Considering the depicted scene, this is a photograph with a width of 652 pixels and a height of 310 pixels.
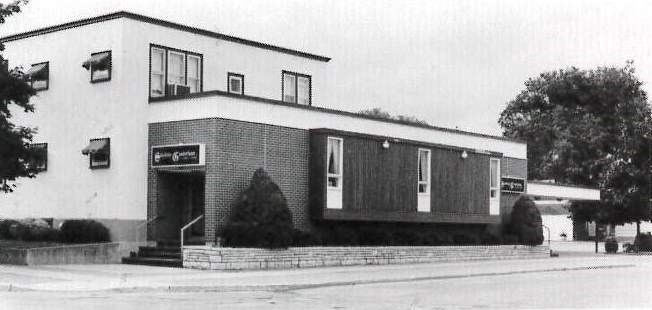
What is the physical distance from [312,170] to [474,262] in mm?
7222

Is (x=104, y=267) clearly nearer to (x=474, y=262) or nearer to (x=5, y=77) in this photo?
(x=5, y=77)

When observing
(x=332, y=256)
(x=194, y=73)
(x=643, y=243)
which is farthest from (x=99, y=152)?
(x=643, y=243)

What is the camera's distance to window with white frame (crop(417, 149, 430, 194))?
35375mm

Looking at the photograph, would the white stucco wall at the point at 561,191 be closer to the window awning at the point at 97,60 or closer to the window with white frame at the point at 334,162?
the window with white frame at the point at 334,162

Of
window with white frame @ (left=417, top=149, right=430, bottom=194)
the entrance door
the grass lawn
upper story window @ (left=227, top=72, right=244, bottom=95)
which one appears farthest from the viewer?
window with white frame @ (left=417, top=149, right=430, bottom=194)

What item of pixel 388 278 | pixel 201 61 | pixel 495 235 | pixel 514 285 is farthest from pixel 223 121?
pixel 495 235

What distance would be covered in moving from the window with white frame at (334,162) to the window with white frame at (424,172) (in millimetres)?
4811

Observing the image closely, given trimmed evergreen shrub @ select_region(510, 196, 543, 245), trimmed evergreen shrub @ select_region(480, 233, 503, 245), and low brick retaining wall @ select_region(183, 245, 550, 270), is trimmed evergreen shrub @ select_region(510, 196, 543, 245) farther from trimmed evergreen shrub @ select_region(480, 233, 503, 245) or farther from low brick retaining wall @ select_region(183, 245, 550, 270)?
trimmed evergreen shrub @ select_region(480, 233, 503, 245)

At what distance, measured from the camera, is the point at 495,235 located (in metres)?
38.7

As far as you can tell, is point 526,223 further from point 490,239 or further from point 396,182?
point 396,182

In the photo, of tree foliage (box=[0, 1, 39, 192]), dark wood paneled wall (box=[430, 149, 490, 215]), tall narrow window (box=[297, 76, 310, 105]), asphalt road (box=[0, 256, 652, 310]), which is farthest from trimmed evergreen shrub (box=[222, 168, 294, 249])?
tall narrow window (box=[297, 76, 310, 105])

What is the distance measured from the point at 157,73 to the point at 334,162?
6748 mm

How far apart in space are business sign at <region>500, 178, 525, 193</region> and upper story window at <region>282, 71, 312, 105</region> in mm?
9389

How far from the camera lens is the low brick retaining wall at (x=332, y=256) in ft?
86.8
